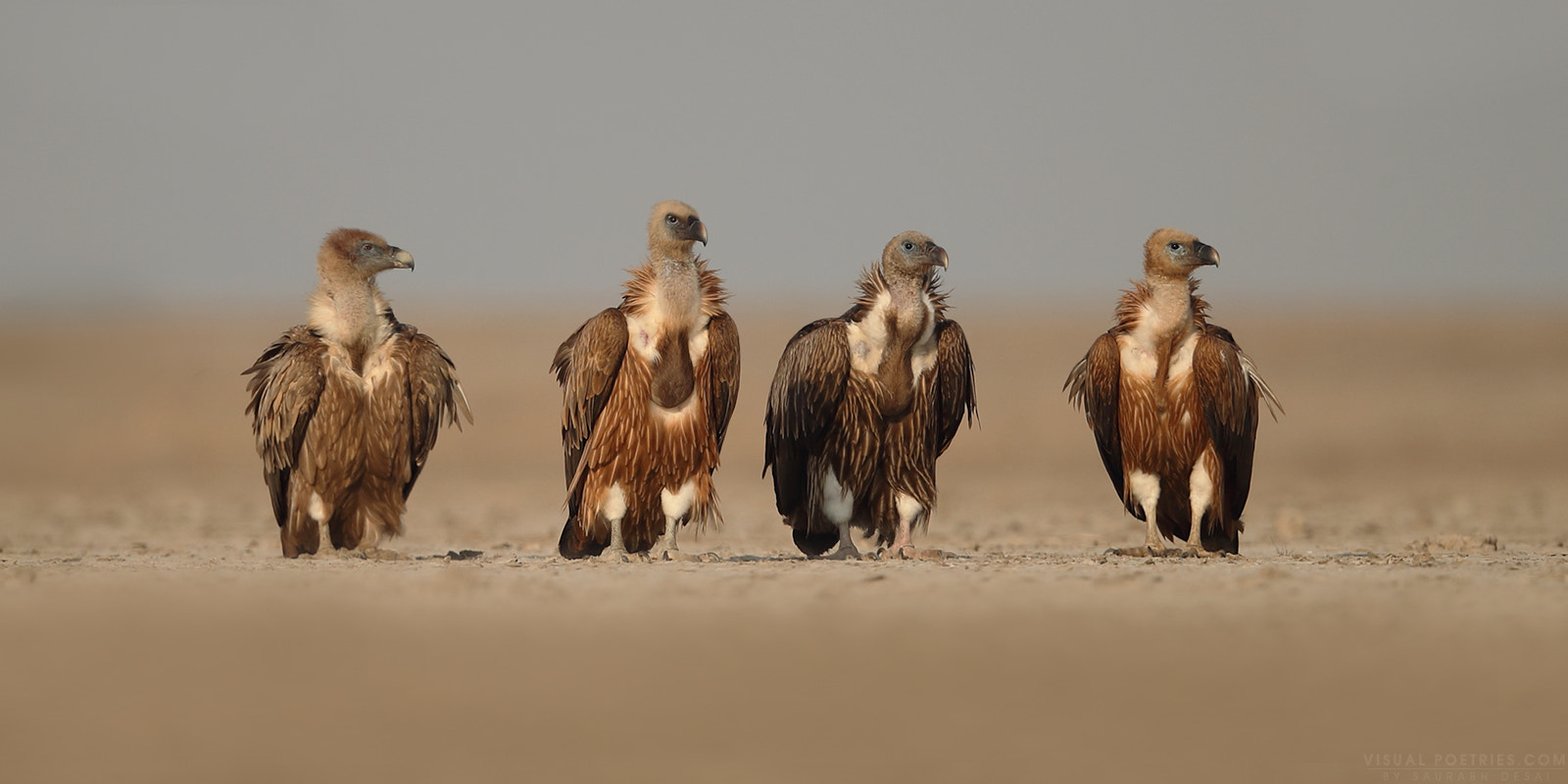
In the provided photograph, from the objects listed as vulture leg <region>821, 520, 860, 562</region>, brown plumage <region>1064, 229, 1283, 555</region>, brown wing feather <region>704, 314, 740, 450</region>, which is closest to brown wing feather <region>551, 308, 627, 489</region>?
brown wing feather <region>704, 314, 740, 450</region>

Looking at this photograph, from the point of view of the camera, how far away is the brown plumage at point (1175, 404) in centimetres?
1186

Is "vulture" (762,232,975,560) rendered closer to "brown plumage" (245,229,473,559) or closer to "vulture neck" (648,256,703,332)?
"vulture neck" (648,256,703,332)

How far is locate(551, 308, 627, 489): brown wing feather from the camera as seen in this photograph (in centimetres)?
1173

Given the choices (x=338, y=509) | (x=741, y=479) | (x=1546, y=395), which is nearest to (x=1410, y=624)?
(x=338, y=509)

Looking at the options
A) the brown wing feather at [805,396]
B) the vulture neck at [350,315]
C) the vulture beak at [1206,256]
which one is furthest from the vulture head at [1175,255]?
the vulture neck at [350,315]

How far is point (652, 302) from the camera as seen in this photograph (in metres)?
12.0

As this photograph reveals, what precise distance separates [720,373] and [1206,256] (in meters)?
3.54

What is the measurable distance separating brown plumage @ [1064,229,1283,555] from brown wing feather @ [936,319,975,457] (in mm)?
767

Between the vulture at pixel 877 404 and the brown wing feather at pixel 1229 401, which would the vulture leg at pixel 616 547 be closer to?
the vulture at pixel 877 404

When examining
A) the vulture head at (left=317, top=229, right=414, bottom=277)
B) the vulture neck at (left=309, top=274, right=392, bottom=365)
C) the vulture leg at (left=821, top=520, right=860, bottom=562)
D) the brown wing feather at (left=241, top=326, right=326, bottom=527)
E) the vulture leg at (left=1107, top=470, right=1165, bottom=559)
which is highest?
the vulture head at (left=317, top=229, right=414, bottom=277)

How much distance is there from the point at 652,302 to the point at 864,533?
7.38ft

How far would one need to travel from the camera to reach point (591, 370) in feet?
38.5

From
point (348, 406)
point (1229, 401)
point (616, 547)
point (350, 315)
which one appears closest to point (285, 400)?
point (348, 406)

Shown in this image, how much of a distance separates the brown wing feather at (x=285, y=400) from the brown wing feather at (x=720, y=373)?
2.70 m
